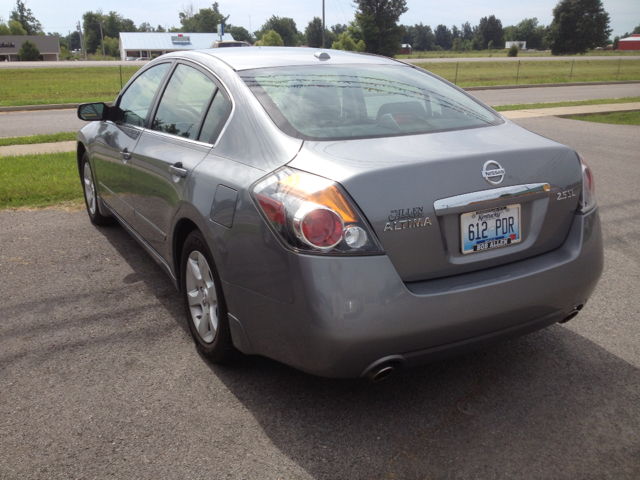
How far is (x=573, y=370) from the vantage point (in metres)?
3.11

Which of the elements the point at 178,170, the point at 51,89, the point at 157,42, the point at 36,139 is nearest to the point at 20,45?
the point at 157,42

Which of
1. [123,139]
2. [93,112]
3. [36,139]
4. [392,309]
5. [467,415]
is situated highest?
[93,112]

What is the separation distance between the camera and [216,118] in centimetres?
317

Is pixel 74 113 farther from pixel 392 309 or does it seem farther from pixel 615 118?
pixel 392 309

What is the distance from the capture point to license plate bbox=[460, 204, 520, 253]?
8.16 ft

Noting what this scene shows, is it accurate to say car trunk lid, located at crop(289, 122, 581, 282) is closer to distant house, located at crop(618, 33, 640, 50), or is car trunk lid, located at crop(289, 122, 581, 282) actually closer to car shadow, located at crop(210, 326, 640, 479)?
car shadow, located at crop(210, 326, 640, 479)

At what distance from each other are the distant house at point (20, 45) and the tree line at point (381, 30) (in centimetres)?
472

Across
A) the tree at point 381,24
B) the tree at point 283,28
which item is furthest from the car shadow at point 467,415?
the tree at point 283,28

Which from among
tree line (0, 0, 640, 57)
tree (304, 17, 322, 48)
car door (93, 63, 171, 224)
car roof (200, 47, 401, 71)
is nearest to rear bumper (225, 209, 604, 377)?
car roof (200, 47, 401, 71)

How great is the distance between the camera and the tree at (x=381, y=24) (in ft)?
211

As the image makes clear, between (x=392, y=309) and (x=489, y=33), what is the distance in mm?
155904

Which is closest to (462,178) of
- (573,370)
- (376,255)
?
(376,255)

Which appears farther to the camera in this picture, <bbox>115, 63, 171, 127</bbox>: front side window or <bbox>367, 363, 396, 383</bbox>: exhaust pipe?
<bbox>115, 63, 171, 127</bbox>: front side window

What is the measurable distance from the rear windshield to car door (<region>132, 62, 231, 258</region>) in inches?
12.8
